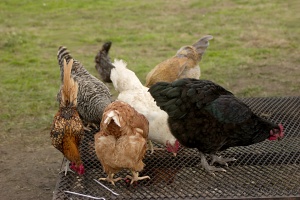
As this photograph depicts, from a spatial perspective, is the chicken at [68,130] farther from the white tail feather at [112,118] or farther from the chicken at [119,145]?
the white tail feather at [112,118]

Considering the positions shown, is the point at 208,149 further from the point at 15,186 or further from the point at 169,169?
the point at 15,186

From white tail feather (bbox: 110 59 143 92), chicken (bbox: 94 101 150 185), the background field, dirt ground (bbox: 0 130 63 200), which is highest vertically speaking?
white tail feather (bbox: 110 59 143 92)

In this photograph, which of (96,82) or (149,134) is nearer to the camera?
(149,134)

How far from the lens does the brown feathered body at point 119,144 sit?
355 centimetres

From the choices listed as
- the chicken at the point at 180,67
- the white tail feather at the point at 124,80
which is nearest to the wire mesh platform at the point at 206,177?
the white tail feather at the point at 124,80

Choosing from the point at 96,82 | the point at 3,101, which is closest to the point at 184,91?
the point at 96,82

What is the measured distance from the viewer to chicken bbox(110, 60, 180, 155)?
411 centimetres

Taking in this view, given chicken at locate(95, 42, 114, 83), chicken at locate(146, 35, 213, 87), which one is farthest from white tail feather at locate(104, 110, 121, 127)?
chicken at locate(95, 42, 114, 83)

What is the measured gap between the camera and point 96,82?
505 cm

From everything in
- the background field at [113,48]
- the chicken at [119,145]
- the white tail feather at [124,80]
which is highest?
the white tail feather at [124,80]

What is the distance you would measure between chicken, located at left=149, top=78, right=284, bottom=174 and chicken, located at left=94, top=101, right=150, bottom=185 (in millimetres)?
373

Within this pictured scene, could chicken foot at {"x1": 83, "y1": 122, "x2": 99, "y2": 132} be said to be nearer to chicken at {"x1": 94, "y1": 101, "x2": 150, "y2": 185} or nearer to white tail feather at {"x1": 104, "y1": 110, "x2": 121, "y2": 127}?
chicken at {"x1": 94, "y1": 101, "x2": 150, "y2": 185}

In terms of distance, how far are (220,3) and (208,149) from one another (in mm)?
10129

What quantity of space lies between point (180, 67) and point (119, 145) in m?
2.30
